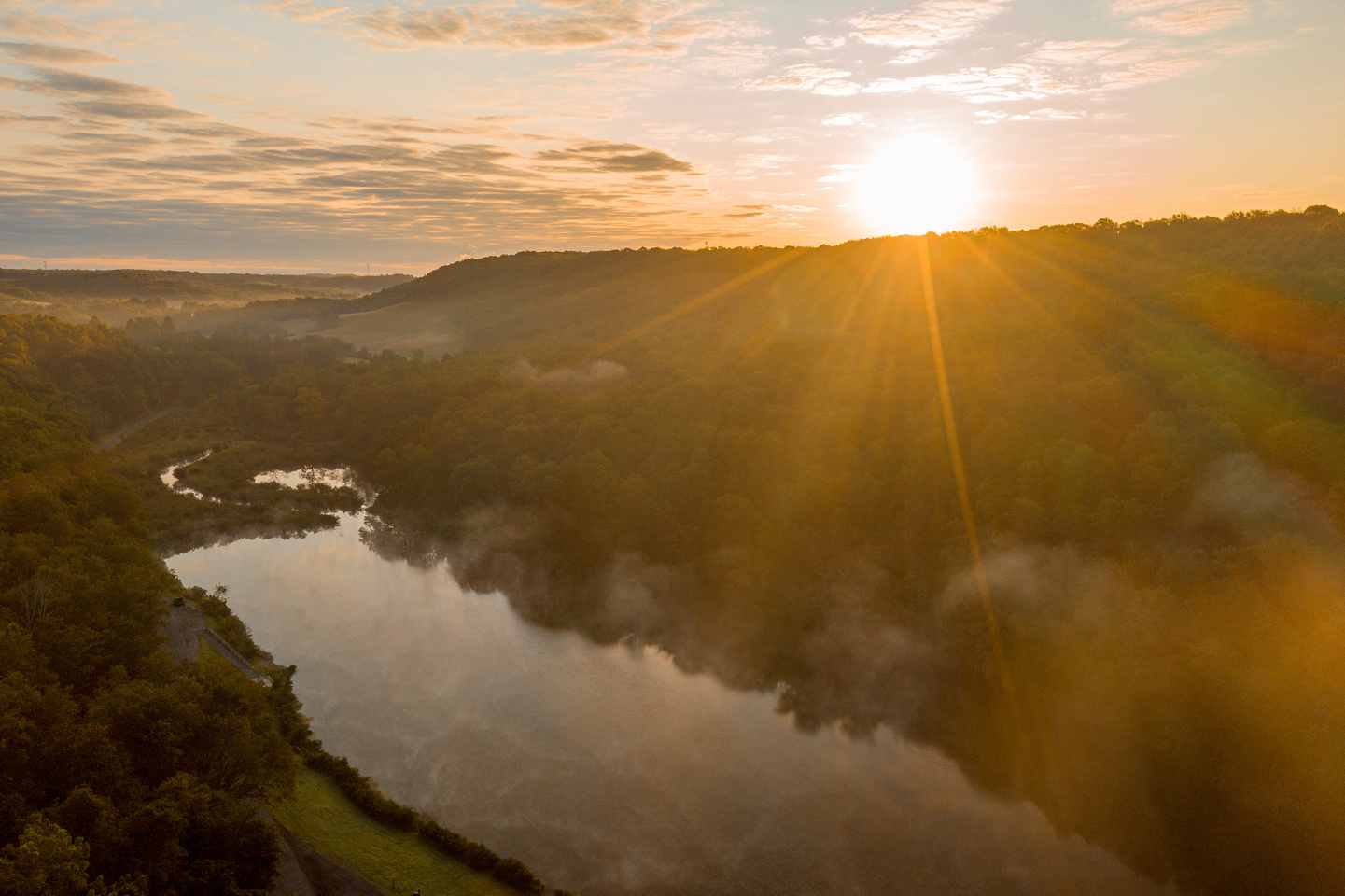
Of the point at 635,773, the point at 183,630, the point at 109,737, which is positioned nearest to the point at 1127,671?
the point at 635,773

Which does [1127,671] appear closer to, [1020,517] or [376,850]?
[1020,517]

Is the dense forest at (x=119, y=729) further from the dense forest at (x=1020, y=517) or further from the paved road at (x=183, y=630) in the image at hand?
the dense forest at (x=1020, y=517)

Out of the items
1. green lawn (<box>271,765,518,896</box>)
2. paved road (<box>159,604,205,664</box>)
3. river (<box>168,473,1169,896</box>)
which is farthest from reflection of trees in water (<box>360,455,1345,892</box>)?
paved road (<box>159,604,205,664</box>)

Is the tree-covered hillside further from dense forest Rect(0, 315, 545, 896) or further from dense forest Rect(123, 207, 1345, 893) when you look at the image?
dense forest Rect(123, 207, 1345, 893)

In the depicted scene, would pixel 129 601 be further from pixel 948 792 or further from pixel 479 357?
pixel 479 357

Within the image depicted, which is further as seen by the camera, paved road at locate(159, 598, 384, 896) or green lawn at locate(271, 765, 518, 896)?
green lawn at locate(271, 765, 518, 896)

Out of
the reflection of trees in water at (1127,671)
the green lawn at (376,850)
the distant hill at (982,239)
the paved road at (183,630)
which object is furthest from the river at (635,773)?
the distant hill at (982,239)
